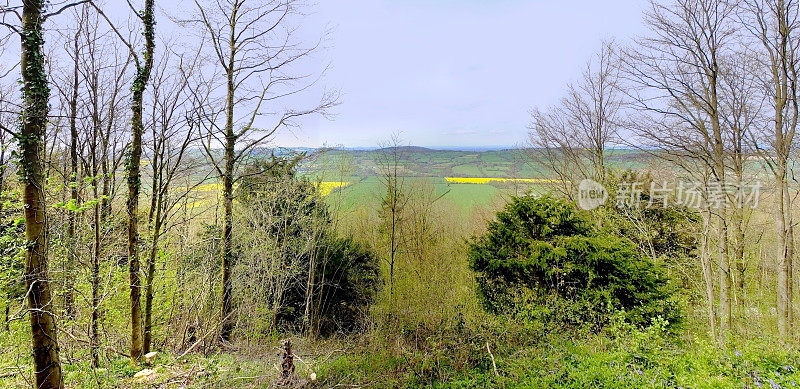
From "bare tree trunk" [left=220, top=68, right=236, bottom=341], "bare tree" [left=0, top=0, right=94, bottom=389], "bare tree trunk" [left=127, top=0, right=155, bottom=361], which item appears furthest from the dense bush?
"bare tree" [left=0, top=0, right=94, bottom=389]

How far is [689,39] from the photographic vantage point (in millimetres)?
7195

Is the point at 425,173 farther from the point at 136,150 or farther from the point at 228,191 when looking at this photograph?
the point at 136,150

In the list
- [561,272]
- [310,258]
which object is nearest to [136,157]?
[310,258]

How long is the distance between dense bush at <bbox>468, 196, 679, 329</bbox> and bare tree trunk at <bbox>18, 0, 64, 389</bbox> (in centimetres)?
730

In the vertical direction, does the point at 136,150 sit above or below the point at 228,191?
above

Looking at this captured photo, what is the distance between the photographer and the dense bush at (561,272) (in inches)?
269

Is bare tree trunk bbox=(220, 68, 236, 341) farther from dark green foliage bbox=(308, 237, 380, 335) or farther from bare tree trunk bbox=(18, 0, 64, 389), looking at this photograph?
dark green foliage bbox=(308, 237, 380, 335)

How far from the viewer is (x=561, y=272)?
23.8 feet

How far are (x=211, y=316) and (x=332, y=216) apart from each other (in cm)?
573

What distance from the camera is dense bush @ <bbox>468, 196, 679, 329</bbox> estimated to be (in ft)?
22.4

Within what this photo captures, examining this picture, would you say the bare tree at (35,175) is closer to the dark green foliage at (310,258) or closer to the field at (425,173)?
the field at (425,173)

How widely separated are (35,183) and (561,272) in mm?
8290

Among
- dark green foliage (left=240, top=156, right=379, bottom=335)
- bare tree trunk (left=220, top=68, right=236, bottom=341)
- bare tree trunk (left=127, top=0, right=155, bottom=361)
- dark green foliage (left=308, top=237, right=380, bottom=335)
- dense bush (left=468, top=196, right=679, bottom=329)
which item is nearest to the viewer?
bare tree trunk (left=127, top=0, right=155, bottom=361)

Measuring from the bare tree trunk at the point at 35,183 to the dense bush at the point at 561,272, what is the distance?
288 inches
